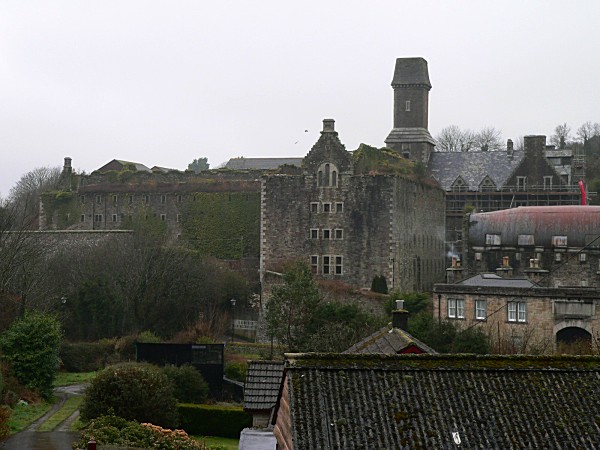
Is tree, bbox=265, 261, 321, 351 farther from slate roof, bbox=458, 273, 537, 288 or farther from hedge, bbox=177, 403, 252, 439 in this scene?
hedge, bbox=177, 403, 252, 439

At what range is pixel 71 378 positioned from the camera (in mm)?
39156

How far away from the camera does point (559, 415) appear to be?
13.7 meters

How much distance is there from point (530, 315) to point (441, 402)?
26.3 metres

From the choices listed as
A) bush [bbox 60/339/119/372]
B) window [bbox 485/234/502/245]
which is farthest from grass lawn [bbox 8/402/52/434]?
window [bbox 485/234/502/245]

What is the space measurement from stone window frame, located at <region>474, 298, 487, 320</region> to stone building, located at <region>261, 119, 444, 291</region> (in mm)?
11540

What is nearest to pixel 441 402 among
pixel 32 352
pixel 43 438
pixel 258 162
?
pixel 43 438

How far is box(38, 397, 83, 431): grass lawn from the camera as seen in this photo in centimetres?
2841

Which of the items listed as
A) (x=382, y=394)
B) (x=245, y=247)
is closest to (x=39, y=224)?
(x=245, y=247)

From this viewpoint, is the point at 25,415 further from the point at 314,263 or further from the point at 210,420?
the point at 314,263

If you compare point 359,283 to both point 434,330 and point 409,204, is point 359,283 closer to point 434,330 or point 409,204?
point 409,204

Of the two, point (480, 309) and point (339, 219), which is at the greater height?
point (339, 219)

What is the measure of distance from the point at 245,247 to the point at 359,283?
9780 millimetres

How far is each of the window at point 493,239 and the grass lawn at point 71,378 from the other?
23172mm

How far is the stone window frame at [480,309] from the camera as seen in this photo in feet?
132
